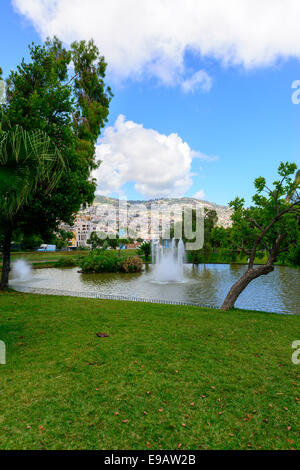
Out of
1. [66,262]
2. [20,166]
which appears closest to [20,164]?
[20,166]

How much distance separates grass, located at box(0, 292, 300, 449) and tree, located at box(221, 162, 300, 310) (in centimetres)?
394

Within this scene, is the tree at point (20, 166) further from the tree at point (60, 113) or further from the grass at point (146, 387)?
the tree at point (60, 113)

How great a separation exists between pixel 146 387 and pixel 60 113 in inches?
601

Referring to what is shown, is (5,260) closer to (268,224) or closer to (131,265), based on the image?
(268,224)

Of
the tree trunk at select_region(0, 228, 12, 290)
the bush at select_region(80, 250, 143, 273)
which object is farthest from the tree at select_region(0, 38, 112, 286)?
the bush at select_region(80, 250, 143, 273)

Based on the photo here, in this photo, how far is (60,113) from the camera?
1507cm

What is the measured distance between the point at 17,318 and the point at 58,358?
4.61 meters

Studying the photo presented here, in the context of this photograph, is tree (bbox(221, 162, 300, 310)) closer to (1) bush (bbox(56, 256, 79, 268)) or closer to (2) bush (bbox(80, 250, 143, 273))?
(2) bush (bbox(80, 250, 143, 273))

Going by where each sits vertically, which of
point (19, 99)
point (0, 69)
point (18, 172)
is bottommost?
point (18, 172)

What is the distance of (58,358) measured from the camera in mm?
5887
